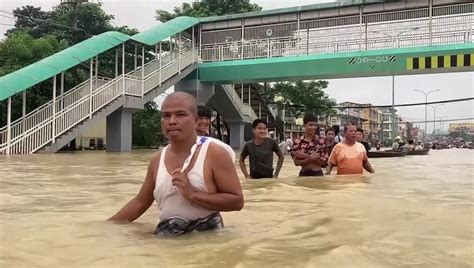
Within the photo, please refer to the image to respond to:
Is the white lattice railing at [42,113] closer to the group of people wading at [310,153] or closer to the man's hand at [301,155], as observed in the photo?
the group of people wading at [310,153]

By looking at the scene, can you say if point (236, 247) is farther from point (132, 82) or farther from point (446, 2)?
point (446, 2)

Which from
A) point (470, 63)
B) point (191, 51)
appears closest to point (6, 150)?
point (191, 51)

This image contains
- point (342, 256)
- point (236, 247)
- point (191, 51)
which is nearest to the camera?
point (342, 256)

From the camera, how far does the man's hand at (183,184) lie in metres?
3.11

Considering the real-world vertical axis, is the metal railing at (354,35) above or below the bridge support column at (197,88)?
above

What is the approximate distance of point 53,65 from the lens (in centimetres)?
1681

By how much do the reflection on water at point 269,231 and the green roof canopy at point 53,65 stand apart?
9572 mm

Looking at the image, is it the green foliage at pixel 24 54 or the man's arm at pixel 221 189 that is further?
the green foliage at pixel 24 54

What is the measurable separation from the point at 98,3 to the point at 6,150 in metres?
17.4

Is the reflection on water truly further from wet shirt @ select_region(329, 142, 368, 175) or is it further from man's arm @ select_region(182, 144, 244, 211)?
wet shirt @ select_region(329, 142, 368, 175)

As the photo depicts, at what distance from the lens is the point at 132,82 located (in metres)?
20.5

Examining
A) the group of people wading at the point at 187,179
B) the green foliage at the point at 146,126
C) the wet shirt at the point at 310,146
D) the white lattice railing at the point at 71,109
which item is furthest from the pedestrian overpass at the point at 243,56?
the group of people wading at the point at 187,179

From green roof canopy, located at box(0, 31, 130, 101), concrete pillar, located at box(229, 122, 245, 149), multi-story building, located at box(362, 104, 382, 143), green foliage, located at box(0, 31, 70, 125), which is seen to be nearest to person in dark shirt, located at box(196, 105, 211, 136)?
green roof canopy, located at box(0, 31, 130, 101)

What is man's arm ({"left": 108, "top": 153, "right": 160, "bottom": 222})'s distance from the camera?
3424 millimetres
